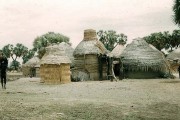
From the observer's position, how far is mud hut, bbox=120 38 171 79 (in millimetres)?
33812

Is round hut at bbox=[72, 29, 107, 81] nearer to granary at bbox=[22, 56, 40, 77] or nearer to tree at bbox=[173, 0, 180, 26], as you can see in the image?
tree at bbox=[173, 0, 180, 26]

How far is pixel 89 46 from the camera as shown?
33.7 meters

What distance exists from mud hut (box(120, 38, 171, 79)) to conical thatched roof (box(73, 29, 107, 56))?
106 inches

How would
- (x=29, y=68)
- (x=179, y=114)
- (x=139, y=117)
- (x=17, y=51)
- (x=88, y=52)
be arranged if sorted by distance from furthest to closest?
1. (x=17, y=51)
2. (x=29, y=68)
3. (x=88, y=52)
4. (x=179, y=114)
5. (x=139, y=117)

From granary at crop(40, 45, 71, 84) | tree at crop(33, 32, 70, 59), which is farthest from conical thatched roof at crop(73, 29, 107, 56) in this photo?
tree at crop(33, 32, 70, 59)

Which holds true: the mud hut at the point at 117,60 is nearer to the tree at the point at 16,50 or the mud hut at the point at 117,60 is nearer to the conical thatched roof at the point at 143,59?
the conical thatched roof at the point at 143,59

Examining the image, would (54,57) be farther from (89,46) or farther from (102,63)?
(102,63)

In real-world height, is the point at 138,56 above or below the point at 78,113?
above

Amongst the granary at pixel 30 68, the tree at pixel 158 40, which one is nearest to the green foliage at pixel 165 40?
the tree at pixel 158 40

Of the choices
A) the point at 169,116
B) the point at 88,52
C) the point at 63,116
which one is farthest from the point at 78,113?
the point at 88,52

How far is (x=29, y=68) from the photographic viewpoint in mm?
55156

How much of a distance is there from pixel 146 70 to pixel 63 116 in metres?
25.7

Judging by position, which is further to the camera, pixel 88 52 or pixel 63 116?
pixel 88 52

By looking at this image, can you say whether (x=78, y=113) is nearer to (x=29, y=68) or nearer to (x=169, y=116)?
(x=169, y=116)
